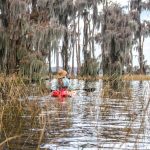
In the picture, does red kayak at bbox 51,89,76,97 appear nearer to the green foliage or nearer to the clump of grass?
the clump of grass

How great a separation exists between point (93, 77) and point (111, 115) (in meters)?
30.2

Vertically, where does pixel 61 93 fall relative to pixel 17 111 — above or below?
below

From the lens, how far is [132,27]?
137 ft

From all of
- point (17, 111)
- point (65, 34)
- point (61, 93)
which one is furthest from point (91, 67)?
point (17, 111)

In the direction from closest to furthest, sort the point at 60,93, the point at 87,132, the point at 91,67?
the point at 87,132 < the point at 60,93 < the point at 91,67

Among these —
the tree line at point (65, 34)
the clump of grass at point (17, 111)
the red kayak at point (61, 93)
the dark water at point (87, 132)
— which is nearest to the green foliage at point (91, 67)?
the tree line at point (65, 34)

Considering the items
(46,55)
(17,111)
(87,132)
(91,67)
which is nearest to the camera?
(87,132)

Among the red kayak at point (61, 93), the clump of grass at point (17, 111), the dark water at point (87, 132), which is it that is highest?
the clump of grass at point (17, 111)

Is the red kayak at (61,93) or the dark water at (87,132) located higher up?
the dark water at (87,132)

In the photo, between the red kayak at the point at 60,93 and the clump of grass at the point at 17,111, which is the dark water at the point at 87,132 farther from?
the red kayak at the point at 60,93

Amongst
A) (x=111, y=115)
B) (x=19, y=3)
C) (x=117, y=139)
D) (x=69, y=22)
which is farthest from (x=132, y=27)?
(x=117, y=139)

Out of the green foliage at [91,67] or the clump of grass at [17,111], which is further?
the green foliage at [91,67]

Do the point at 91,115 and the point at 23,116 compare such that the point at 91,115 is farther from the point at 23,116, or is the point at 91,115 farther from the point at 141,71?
the point at 141,71

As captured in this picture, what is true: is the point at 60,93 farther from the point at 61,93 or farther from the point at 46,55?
the point at 46,55
